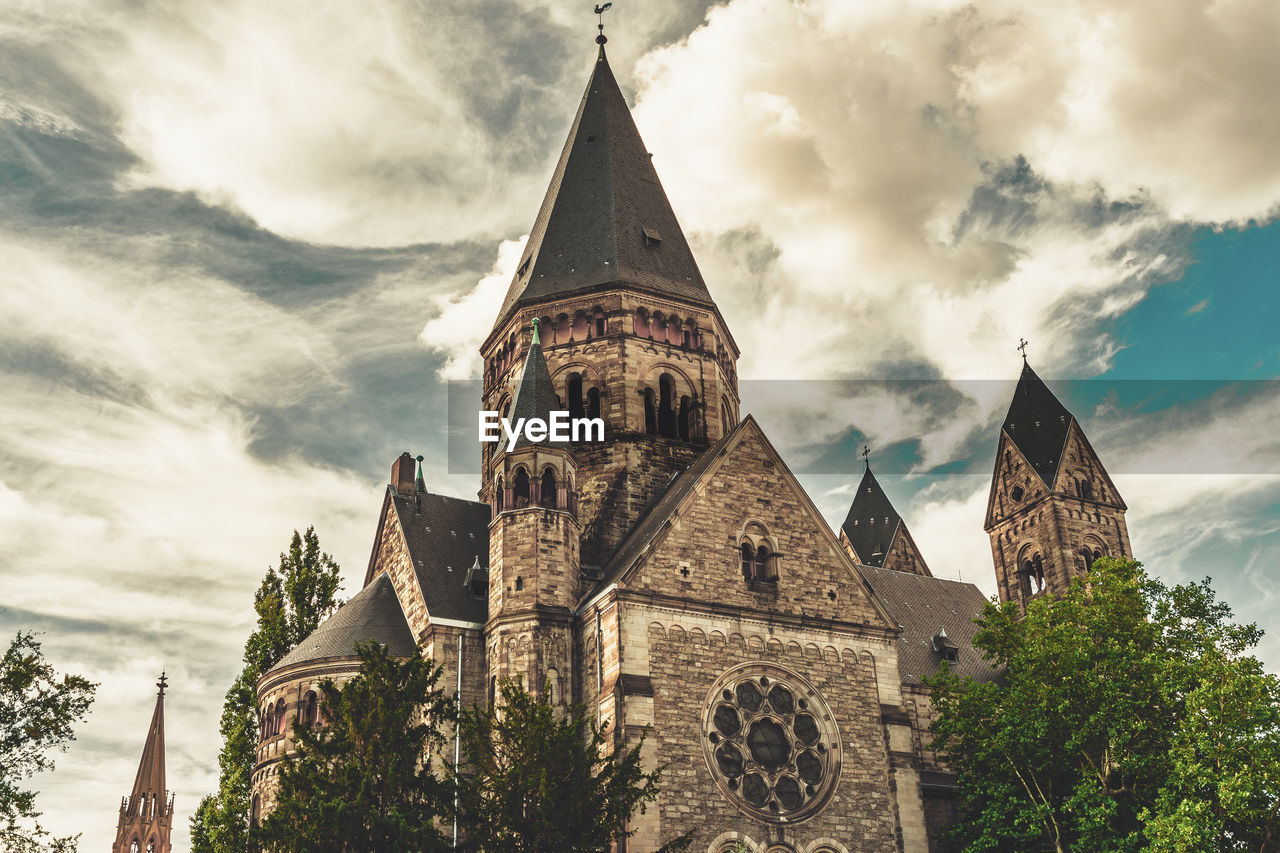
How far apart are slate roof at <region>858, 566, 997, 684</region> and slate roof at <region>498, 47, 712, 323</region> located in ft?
38.1

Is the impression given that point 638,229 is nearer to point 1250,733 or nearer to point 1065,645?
point 1065,645

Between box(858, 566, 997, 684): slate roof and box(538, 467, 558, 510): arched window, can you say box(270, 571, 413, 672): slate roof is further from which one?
box(858, 566, 997, 684): slate roof

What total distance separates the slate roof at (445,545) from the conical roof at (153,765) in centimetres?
5475

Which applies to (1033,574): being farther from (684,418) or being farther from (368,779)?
(368,779)

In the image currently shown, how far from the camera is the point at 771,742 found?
26844 millimetres

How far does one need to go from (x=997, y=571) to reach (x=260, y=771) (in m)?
29.5

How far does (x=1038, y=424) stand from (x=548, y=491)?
1000 inches

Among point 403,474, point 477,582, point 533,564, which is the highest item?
point 403,474

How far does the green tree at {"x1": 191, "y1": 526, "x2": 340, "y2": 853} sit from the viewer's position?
31.2 metres

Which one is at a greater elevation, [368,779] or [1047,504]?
[1047,504]

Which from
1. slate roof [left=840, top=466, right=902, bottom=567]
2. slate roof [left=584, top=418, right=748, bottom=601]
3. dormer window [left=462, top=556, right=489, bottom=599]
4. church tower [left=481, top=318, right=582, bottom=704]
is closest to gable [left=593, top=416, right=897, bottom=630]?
slate roof [left=584, top=418, right=748, bottom=601]

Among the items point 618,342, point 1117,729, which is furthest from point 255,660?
point 1117,729

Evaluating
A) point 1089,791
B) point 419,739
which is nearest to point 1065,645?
point 1089,791

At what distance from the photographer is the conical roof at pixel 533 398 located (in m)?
30.1
